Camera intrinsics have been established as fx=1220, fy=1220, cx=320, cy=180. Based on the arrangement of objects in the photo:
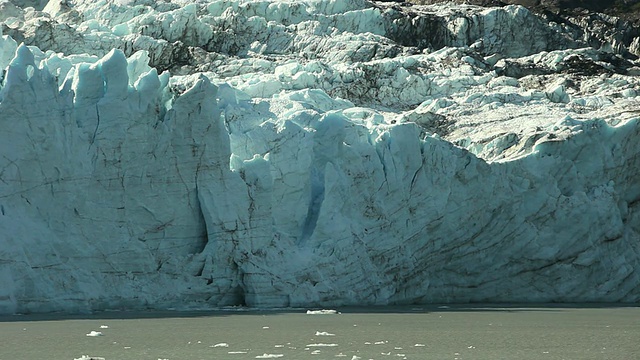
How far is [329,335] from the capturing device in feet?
56.4

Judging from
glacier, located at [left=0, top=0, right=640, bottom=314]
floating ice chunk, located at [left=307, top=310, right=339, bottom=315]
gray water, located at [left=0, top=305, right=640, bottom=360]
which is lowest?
gray water, located at [left=0, top=305, right=640, bottom=360]

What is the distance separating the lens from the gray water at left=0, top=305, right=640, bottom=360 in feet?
49.6

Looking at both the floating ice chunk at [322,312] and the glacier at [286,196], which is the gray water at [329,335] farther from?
the glacier at [286,196]

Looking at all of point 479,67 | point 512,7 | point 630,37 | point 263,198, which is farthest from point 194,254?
point 630,37

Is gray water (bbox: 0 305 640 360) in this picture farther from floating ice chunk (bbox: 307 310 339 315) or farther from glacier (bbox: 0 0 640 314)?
glacier (bbox: 0 0 640 314)

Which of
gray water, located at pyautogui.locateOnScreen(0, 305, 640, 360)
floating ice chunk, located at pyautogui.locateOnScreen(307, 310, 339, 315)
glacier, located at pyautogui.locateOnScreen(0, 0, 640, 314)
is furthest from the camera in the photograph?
floating ice chunk, located at pyautogui.locateOnScreen(307, 310, 339, 315)

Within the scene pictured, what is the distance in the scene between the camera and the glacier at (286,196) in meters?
20.2

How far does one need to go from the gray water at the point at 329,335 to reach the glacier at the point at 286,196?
3.37 ft

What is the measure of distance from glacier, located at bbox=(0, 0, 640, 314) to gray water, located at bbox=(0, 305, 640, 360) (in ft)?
3.37

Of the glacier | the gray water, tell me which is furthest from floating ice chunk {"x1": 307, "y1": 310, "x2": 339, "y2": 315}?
the glacier

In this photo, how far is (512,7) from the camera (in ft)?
139

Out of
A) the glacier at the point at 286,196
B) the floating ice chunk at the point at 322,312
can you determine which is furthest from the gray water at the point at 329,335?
the glacier at the point at 286,196

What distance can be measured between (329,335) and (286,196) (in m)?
5.82

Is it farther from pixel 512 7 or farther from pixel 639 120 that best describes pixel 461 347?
pixel 512 7
